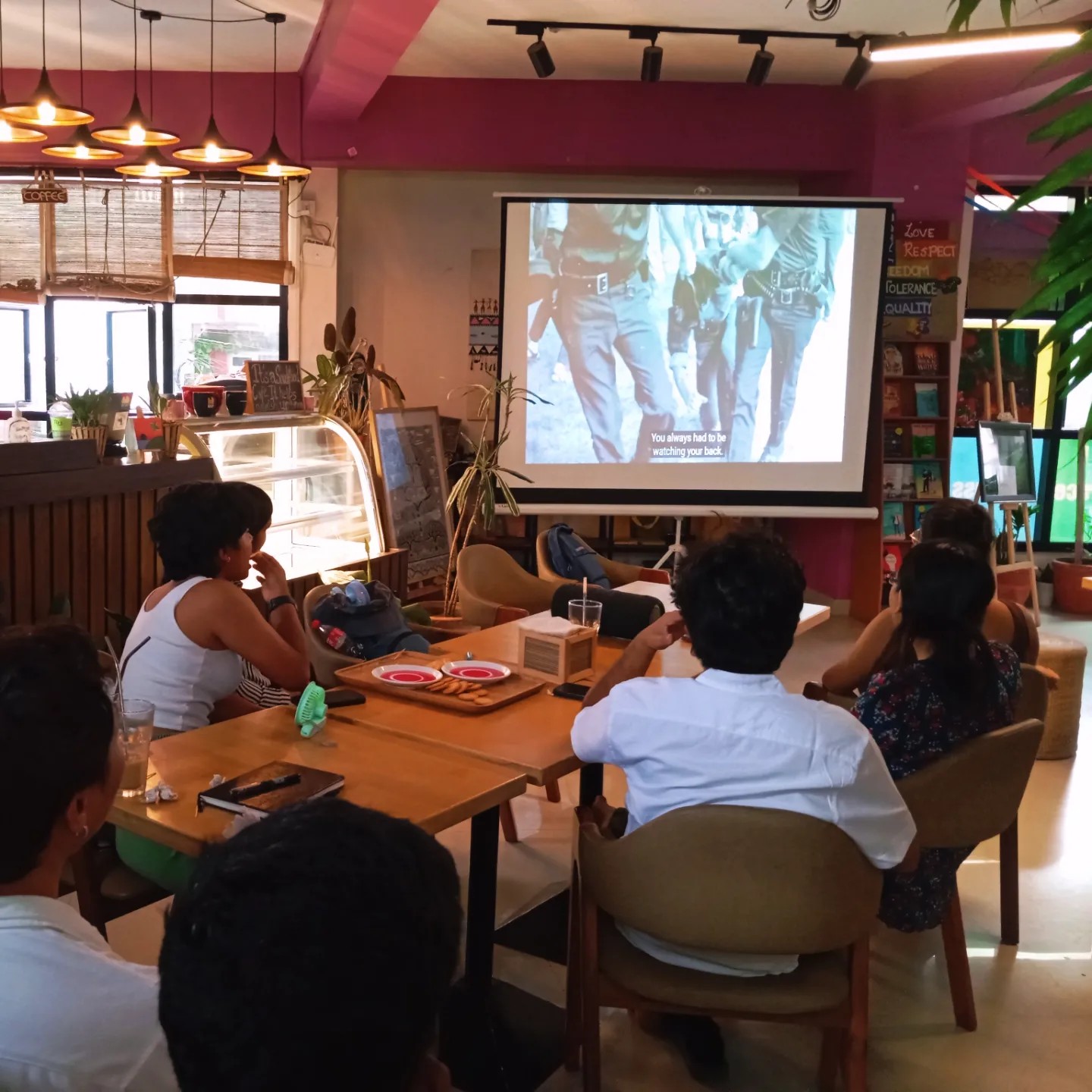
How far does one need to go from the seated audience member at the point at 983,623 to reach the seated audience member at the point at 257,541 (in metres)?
1.55

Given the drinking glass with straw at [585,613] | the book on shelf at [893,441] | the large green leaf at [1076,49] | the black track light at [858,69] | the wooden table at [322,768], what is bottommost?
the wooden table at [322,768]

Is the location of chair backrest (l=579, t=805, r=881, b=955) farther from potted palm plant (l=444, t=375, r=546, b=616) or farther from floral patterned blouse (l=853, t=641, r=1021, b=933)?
potted palm plant (l=444, t=375, r=546, b=616)

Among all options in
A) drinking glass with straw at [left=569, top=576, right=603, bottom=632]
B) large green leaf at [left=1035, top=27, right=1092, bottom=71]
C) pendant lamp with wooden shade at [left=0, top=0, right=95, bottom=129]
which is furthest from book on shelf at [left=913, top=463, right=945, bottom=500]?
large green leaf at [left=1035, top=27, right=1092, bottom=71]

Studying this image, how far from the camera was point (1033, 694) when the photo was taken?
2.94 metres

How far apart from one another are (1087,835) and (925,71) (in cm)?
443

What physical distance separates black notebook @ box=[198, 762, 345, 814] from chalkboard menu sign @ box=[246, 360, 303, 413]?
9.73 feet

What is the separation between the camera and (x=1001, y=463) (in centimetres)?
686

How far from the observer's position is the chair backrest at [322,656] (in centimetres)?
317

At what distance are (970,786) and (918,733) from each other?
0.53 feet

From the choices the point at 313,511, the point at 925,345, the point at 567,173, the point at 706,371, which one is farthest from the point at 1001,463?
the point at 313,511

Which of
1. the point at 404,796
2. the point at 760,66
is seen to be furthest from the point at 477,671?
the point at 760,66

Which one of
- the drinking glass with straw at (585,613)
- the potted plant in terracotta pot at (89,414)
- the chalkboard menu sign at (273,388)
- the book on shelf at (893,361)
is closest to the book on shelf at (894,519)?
the book on shelf at (893,361)

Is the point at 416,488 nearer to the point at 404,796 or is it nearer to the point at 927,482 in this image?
the point at 927,482

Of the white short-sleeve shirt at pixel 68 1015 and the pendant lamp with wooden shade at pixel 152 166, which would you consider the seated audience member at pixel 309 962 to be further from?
the pendant lamp with wooden shade at pixel 152 166
